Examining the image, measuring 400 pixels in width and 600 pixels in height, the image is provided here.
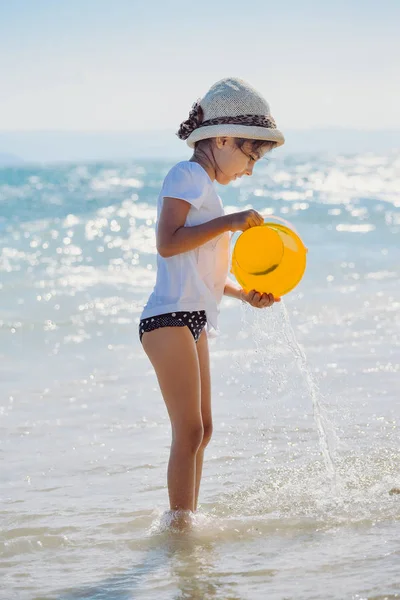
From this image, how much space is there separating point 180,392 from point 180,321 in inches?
10.3

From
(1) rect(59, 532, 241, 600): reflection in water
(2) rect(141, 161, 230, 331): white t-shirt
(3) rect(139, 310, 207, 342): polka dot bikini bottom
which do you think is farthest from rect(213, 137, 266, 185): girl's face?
(1) rect(59, 532, 241, 600): reflection in water

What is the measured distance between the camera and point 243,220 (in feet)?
10.5

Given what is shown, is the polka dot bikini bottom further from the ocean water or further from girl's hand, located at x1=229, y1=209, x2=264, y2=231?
the ocean water

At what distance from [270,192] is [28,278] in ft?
57.0

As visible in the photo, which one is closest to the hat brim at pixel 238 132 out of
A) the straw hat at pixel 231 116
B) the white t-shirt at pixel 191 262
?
the straw hat at pixel 231 116

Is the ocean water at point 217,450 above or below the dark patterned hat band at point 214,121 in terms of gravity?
below

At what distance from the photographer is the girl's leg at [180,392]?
10.8ft

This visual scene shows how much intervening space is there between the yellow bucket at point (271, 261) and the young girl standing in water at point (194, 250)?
0.15ft

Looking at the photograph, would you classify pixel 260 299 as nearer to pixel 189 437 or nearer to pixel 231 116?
pixel 189 437

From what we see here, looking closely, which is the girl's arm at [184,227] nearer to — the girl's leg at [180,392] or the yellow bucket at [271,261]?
the yellow bucket at [271,261]

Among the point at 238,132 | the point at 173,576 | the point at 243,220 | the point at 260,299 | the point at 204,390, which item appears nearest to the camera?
the point at 173,576

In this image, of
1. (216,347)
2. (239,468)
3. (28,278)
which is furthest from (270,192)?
(239,468)

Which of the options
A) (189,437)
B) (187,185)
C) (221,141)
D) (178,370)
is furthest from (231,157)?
(189,437)

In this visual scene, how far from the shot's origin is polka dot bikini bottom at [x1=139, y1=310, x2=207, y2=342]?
10.9 feet
